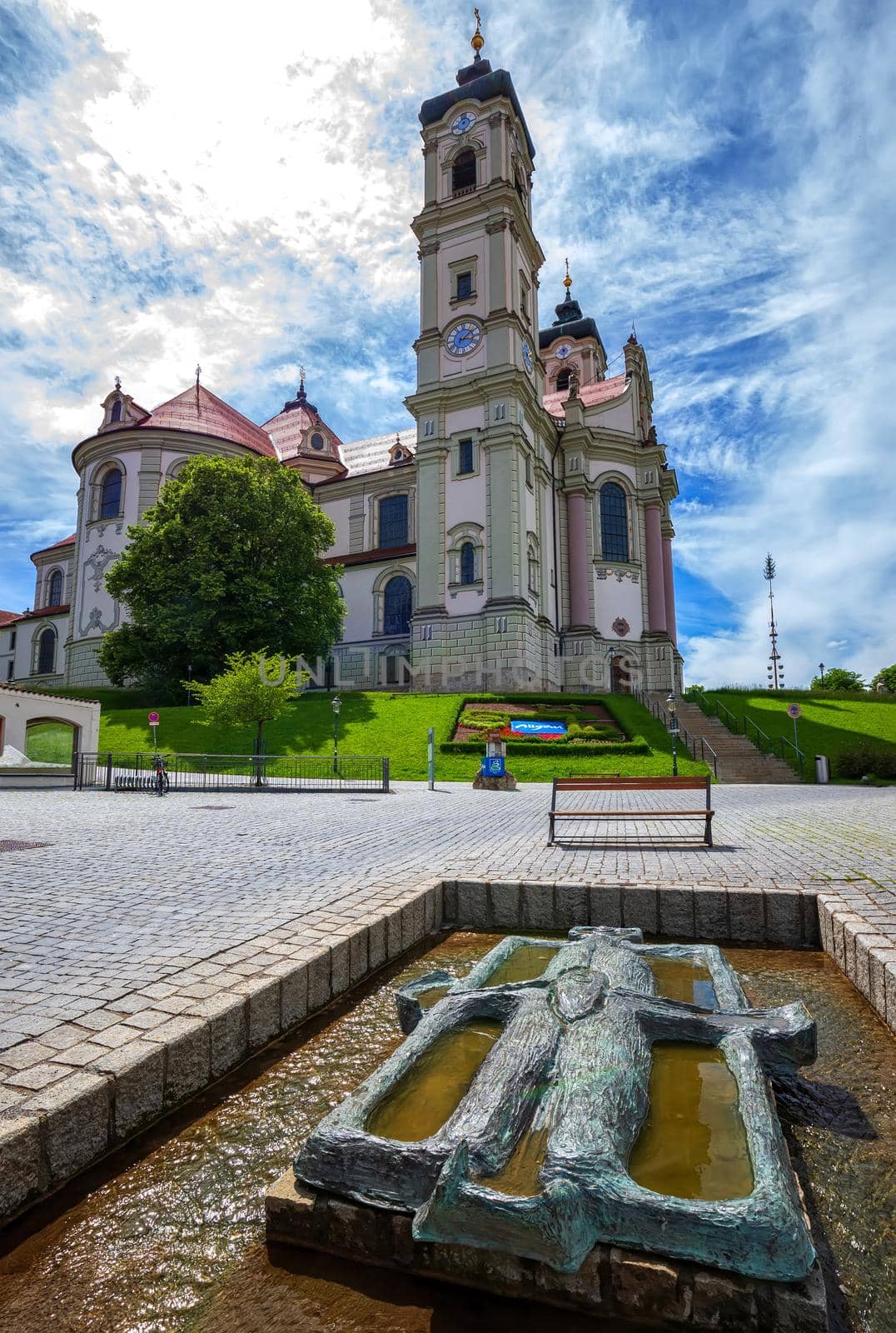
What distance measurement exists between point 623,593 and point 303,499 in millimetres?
19371

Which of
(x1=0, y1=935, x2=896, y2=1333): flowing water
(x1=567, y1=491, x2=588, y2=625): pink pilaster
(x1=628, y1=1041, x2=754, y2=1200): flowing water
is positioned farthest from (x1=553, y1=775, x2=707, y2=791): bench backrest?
(x1=567, y1=491, x2=588, y2=625): pink pilaster

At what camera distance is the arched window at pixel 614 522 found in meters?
44.1

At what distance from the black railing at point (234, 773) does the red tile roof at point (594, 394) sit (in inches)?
1321

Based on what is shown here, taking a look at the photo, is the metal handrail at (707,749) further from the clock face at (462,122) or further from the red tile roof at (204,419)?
the clock face at (462,122)

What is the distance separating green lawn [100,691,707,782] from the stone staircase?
120 centimetres

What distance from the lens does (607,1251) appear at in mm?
1896

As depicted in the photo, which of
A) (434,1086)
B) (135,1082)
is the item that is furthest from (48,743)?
(434,1086)

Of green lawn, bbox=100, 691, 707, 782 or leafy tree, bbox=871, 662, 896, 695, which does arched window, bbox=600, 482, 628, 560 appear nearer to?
green lawn, bbox=100, 691, 707, 782

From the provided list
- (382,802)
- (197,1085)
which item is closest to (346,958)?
(197,1085)

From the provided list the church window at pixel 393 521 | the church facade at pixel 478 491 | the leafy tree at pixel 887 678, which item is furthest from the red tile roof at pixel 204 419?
the leafy tree at pixel 887 678

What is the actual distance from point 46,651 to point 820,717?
5213 cm

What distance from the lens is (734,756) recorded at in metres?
25.3

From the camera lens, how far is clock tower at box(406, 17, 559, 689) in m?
36.5

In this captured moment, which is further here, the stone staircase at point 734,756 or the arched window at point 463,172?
the arched window at point 463,172
